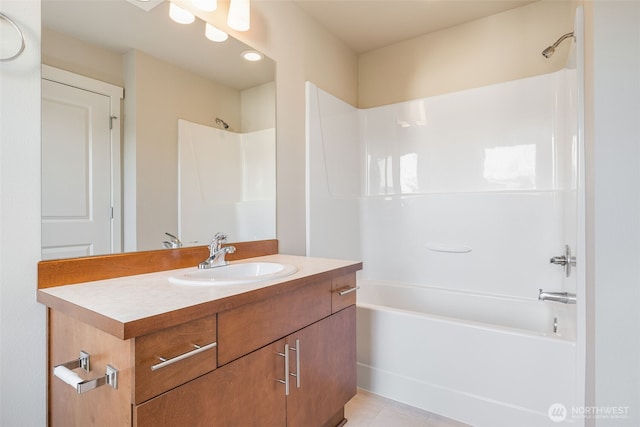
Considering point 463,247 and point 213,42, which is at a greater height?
point 213,42

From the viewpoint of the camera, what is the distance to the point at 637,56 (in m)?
1.08

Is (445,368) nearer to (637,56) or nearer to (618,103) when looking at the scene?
(618,103)

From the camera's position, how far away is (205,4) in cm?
152

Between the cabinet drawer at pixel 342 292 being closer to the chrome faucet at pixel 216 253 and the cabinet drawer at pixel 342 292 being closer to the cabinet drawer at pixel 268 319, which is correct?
the cabinet drawer at pixel 268 319

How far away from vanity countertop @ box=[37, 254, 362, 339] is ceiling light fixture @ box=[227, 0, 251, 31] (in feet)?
4.12

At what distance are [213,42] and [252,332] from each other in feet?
4.63

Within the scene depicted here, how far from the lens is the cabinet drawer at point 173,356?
0.76 metres

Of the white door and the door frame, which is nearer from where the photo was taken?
the white door

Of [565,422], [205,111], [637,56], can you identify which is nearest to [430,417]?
[565,422]

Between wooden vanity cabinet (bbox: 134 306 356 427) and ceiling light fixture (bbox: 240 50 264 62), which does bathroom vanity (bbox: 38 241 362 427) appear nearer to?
wooden vanity cabinet (bbox: 134 306 356 427)

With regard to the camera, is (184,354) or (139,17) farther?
(139,17)

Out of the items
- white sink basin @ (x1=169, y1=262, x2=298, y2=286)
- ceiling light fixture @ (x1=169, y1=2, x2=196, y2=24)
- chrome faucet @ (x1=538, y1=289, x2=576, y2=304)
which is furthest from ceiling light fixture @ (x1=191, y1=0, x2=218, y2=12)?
chrome faucet @ (x1=538, y1=289, x2=576, y2=304)

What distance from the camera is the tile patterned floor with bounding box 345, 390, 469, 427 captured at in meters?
1.70

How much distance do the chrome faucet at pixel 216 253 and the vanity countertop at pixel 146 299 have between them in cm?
21
